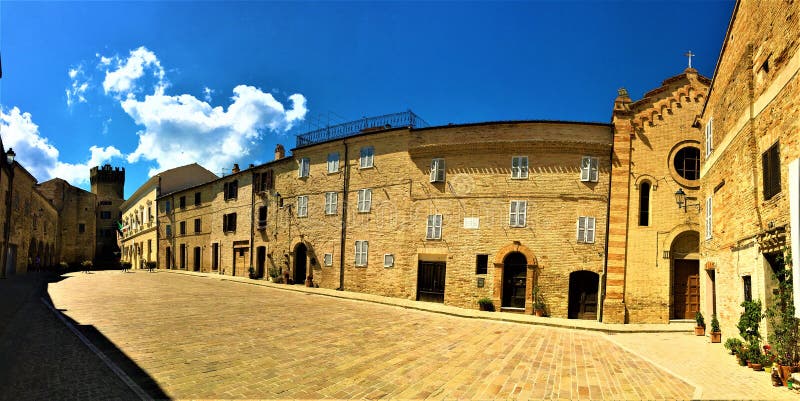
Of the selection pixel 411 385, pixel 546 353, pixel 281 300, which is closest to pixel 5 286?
pixel 281 300

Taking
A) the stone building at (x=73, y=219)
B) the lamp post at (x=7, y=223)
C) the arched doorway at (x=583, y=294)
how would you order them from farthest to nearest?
the stone building at (x=73, y=219) → the lamp post at (x=7, y=223) → the arched doorway at (x=583, y=294)

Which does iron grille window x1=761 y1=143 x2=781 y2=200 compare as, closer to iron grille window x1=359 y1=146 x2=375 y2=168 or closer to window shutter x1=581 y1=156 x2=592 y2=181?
window shutter x1=581 y1=156 x2=592 y2=181

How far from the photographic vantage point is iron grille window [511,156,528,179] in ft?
64.6

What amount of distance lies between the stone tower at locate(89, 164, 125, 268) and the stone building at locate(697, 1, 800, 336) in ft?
235

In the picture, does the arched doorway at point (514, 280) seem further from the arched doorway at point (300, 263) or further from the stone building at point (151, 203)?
the stone building at point (151, 203)

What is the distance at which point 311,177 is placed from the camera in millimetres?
27531

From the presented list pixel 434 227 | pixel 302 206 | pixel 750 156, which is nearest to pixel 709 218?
pixel 750 156

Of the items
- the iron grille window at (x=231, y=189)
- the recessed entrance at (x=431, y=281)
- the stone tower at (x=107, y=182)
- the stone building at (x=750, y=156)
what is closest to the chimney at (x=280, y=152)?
the iron grille window at (x=231, y=189)

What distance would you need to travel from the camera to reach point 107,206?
6706 cm

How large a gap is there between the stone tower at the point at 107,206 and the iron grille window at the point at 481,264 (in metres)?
62.0

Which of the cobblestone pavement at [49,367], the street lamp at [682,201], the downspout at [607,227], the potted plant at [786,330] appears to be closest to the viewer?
the cobblestone pavement at [49,367]

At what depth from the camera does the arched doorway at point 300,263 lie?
28.2 metres

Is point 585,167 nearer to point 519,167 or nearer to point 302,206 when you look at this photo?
point 519,167

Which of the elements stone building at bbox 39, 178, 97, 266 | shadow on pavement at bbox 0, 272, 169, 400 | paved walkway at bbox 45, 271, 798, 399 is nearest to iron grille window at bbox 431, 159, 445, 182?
paved walkway at bbox 45, 271, 798, 399
